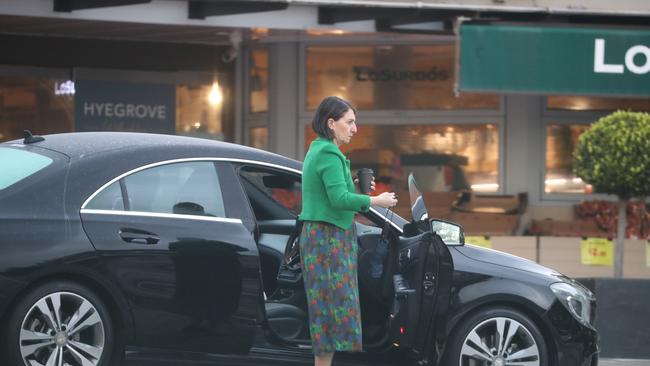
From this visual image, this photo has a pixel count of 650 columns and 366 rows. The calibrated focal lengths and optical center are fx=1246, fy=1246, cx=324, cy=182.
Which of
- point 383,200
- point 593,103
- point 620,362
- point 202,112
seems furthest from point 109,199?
point 593,103

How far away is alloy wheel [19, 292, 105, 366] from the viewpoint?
6414mm

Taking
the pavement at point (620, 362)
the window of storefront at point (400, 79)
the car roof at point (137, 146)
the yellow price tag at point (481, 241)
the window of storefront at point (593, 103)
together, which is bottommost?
the pavement at point (620, 362)

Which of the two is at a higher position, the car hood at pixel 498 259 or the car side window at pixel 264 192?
the car side window at pixel 264 192

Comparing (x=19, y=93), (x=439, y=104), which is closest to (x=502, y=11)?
(x=439, y=104)

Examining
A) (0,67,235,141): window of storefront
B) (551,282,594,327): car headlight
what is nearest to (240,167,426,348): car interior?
(551,282,594,327): car headlight

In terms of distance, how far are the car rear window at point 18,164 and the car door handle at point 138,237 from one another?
0.58m

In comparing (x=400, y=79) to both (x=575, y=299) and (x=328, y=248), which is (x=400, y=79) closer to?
(x=575, y=299)

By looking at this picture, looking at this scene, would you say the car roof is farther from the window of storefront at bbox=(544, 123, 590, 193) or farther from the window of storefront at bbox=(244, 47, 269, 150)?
the window of storefront at bbox=(544, 123, 590, 193)

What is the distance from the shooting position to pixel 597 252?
37.4 feet

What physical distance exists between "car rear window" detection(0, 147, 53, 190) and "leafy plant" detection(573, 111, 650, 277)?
18.2 feet

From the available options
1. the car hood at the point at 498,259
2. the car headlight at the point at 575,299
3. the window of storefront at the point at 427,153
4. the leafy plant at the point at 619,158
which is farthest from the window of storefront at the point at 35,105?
the car headlight at the point at 575,299

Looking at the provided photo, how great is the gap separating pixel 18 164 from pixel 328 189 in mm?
1745

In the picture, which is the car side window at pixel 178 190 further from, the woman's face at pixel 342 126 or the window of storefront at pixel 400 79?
the window of storefront at pixel 400 79

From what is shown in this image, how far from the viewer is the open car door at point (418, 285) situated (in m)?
6.89
